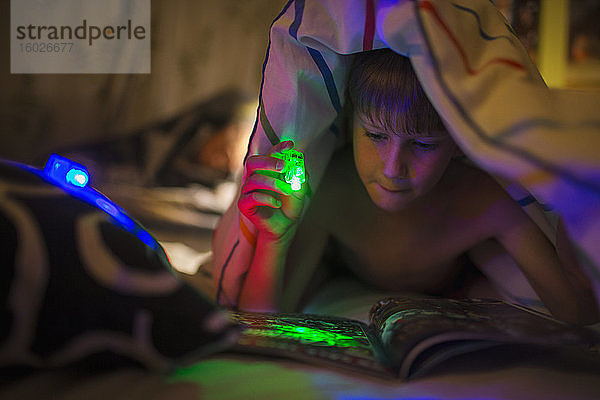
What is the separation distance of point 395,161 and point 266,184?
17cm

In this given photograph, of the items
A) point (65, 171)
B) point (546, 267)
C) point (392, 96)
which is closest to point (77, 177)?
point (65, 171)

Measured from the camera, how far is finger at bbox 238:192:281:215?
0.62 metres

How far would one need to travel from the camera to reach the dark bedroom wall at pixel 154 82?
3.67ft

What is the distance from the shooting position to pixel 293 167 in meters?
0.62

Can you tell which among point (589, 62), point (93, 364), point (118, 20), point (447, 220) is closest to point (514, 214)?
point (447, 220)

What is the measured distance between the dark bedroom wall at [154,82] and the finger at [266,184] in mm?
642

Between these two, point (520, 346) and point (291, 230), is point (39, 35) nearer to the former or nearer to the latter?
point (291, 230)

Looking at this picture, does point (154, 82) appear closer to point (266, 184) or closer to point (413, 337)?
point (266, 184)

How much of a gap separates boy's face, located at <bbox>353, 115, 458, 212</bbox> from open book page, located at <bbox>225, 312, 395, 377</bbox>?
0.22m

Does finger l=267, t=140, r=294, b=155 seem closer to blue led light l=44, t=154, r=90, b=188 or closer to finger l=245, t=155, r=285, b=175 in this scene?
finger l=245, t=155, r=285, b=175

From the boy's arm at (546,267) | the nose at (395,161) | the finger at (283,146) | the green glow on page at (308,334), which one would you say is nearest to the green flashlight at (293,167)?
the finger at (283,146)

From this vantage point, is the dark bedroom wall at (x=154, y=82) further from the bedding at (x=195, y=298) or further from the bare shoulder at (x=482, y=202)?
the bedding at (x=195, y=298)

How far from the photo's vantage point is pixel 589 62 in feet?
5.26

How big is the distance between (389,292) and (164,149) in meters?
0.68
